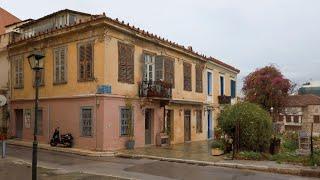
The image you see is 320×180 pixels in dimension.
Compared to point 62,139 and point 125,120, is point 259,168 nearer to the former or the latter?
point 125,120

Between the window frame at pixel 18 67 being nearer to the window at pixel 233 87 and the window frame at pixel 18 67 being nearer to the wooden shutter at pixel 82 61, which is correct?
the wooden shutter at pixel 82 61

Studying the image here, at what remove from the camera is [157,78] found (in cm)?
2308

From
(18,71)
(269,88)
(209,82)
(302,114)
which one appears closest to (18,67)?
(18,71)

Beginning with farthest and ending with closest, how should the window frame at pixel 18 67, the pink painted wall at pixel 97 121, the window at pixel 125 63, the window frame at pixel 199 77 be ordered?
the window frame at pixel 199 77 < the window frame at pixel 18 67 < the window at pixel 125 63 < the pink painted wall at pixel 97 121

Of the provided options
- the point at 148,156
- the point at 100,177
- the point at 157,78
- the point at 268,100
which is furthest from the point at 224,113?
the point at 268,100

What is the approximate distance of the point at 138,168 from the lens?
564 inches

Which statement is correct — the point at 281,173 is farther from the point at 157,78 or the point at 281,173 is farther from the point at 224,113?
the point at 157,78

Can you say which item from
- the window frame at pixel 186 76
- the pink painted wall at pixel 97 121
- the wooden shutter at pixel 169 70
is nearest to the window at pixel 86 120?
the pink painted wall at pixel 97 121

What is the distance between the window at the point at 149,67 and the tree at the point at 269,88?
18891 millimetres

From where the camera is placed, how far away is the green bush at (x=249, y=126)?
17547 millimetres

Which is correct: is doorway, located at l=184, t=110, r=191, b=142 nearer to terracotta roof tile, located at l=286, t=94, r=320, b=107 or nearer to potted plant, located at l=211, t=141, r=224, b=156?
potted plant, located at l=211, t=141, r=224, b=156

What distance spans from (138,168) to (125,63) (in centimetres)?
745

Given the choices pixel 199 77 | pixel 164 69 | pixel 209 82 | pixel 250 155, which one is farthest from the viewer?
Answer: pixel 209 82

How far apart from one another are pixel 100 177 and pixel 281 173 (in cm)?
637
